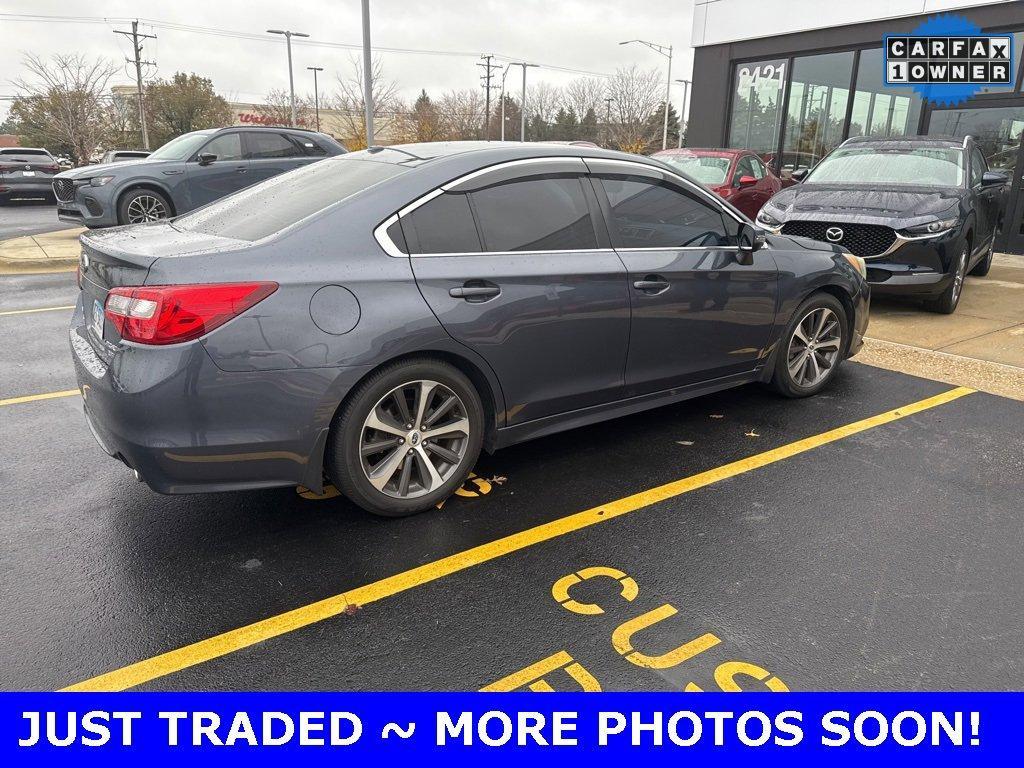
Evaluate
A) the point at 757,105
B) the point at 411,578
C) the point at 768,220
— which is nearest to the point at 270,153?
the point at 768,220

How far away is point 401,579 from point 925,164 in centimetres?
828

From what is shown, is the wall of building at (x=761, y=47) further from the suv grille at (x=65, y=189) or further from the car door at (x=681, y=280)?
the suv grille at (x=65, y=189)

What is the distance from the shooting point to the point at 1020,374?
5875mm

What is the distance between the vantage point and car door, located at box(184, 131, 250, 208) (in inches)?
448

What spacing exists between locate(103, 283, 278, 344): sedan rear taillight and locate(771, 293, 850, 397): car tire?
11.3 ft

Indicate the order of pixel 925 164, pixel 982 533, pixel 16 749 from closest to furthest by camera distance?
pixel 16 749
pixel 982 533
pixel 925 164

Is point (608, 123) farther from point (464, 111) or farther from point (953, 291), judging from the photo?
point (953, 291)

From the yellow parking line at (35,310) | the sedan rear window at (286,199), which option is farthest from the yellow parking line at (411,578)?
the yellow parking line at (35,310)

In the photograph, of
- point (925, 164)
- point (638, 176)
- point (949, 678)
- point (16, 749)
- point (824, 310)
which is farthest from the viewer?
point (925, 164)

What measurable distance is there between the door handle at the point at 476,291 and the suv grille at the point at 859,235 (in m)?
5.14

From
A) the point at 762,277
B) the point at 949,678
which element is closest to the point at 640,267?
the point at 762,277

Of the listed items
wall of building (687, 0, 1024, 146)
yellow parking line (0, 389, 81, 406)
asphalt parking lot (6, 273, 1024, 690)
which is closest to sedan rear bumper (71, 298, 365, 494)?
asphalt parking lot (6, 273, 1024, 690)

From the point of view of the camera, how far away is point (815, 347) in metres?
5.19

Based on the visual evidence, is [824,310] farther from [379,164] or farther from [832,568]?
[379,164]
